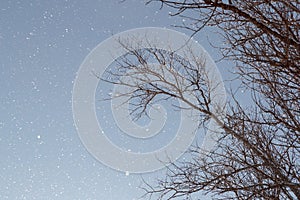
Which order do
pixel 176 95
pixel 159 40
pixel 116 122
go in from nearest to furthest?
pixel 176 95 → pixel 159 40 → pixel 116 122

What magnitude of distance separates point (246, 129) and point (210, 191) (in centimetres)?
48

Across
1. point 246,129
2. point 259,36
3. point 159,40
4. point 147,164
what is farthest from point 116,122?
point 259,36

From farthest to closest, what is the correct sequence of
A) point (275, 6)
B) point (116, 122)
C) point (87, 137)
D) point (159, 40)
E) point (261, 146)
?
point (87, 137) → point (116, 122) → point (159, 40) → point (261, 146) → point (275, 6)

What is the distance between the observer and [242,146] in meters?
3.02

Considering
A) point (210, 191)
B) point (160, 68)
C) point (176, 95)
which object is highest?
point (160, 68)

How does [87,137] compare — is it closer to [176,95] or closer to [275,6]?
[176,95]

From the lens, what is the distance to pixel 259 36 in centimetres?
234

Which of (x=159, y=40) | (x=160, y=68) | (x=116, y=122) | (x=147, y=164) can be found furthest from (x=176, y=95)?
(x=147, y=164)

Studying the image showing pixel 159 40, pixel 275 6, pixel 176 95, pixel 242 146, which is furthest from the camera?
pixel 159 40

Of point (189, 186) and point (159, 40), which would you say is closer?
point (189, 186)

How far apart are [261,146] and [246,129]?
0.51 ft

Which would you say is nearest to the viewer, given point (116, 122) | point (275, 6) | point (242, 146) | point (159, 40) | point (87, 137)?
point (275, 6)

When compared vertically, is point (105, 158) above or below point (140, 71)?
above

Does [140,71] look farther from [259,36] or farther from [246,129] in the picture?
[259,36]
